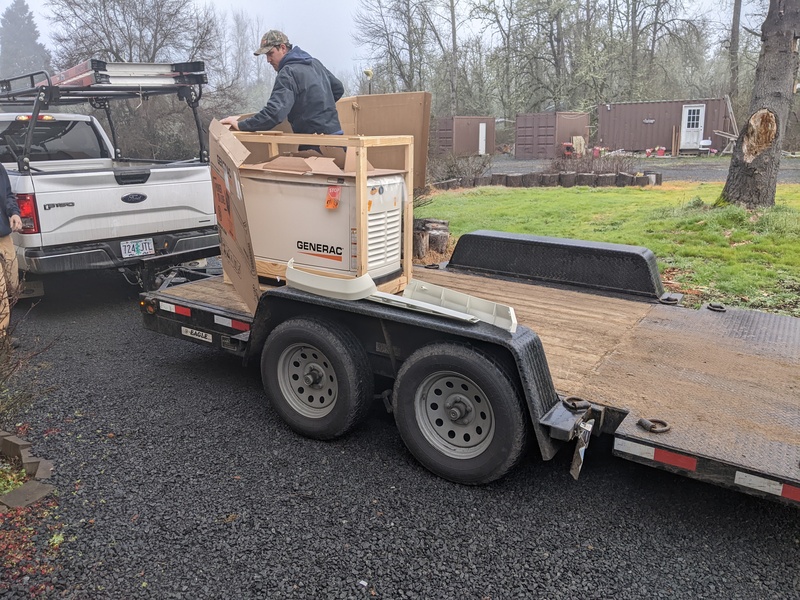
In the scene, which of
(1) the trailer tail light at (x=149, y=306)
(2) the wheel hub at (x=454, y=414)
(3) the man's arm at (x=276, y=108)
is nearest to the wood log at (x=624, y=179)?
(3) the man's arm at (x=276, y=108)

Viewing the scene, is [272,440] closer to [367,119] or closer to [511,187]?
[367,119]

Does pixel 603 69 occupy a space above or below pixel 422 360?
above

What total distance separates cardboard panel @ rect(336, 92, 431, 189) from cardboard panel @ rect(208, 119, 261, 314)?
1009 millimetres

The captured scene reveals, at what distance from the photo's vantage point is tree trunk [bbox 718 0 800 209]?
10.0 metres

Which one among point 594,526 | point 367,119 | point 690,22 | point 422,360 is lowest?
point 594,526

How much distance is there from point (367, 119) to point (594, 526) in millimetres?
3405

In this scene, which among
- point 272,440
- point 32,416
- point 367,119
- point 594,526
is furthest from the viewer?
point 367,119

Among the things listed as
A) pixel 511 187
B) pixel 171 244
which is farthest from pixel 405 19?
pixel 171 244

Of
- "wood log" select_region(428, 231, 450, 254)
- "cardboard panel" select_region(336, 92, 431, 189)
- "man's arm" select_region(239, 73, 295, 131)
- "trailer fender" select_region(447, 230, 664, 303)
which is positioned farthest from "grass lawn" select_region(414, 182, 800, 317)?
"man's arm" select_region(239, 73, 295, 131)

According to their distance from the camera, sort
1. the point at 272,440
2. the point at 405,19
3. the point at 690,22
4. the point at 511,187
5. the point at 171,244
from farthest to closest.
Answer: the point at 405,19 → the point at 690,22 → the point at 511,187 → the point at 171,244 → the point at 272,440

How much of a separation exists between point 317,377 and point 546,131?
2932cm

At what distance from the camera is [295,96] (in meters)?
4.74

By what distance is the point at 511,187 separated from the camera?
61.3 feet

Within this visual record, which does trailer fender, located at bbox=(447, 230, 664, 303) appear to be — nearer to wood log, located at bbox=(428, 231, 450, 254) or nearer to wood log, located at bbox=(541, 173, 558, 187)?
wood log, located at bbox=(428, 231, 450, 254)
